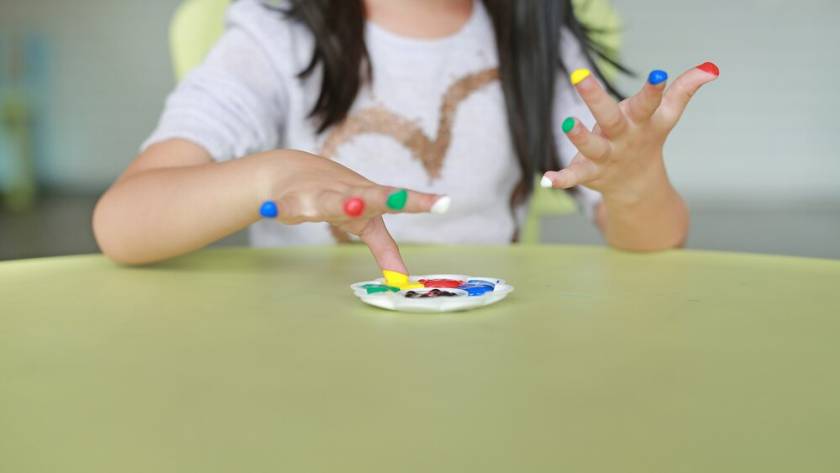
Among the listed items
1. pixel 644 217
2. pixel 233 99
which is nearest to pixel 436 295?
pixel 644 217

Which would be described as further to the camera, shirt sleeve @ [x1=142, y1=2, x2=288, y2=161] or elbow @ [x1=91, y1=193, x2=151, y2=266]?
shirt sleeve @ [x1=142, y1=2, x2=288, y2=161]

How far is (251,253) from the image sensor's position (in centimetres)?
83

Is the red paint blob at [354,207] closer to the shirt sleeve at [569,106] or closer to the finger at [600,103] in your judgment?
the finger at [600,103]

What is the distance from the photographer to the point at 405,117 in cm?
113

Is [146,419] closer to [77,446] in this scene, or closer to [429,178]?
[77,446]

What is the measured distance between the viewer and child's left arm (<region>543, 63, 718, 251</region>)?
0.63 meters

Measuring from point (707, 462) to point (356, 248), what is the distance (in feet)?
2.07

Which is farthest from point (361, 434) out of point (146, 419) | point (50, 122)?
point (50, 122)

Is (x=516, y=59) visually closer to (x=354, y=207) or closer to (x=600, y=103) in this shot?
(x=600, y=103)

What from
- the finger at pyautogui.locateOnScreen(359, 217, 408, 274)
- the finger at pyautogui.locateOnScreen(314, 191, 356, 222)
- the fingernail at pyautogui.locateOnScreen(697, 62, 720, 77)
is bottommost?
the finger at pyautogui.locateOnScreen(359, 217, 408, 274)

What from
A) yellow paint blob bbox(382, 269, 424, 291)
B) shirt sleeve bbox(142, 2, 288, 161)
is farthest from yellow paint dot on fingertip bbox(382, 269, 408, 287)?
shirt sleeve bbox(142, 2, 288, 161)

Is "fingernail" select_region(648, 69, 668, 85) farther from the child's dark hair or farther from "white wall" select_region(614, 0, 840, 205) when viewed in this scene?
"white wall" select_region(614, 0, 840, 205)

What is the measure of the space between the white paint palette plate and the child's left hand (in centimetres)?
8

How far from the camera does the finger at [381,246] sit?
59cm
